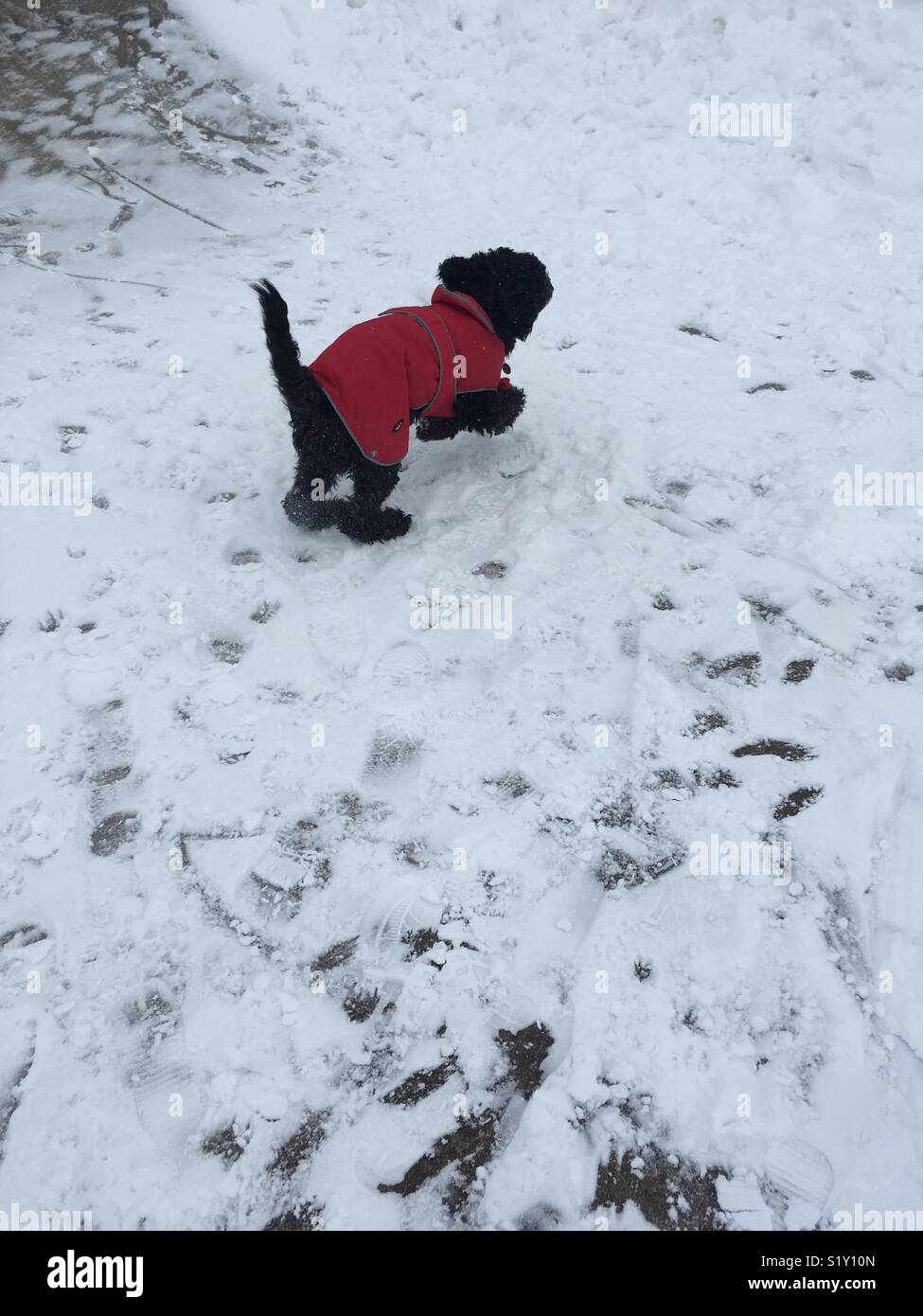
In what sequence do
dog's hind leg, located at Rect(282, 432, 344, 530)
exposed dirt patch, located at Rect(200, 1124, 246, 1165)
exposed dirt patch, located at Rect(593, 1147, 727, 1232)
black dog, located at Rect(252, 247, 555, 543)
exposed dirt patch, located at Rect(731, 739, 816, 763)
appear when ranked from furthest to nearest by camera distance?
dog's hind leg, located at Rect(282, 432, 344, 530) → black dog, located at Rect(252, 247, 555, 543) → exposed dirt patch, located at Rect(731, 739, 816, 763) → exposed dirt patch, located at Rect(200, 1124, 246, 1165) → exposed dirt patch, located at Rect(593, 1147, 727, 1232)

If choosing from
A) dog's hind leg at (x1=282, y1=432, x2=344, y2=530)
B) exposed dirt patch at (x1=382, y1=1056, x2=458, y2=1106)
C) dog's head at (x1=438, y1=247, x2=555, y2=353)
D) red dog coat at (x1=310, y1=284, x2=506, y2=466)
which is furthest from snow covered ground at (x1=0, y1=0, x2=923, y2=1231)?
dog's head at (x1=438, y1=247, x2=555, y2=353)

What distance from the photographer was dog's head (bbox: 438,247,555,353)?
3516 mm

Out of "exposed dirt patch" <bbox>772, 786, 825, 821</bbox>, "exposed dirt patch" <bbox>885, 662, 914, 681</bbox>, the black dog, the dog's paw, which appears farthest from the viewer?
the dog's paw

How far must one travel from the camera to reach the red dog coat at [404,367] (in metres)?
3.09

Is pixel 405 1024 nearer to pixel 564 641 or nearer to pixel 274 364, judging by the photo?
pixel 564 641

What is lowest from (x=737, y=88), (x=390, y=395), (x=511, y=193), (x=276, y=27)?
(x=390, y=395)

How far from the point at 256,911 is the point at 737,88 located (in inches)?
304

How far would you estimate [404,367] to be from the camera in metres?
3.24

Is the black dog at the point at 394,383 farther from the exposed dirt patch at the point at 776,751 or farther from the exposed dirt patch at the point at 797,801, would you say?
the exposed dirt patch at the point at 797,801

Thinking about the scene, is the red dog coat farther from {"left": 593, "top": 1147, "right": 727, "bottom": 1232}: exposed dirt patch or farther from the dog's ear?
{"left": 593, "top": 1147, "right": 727, "bottom": 1232}: exposed dirt patch

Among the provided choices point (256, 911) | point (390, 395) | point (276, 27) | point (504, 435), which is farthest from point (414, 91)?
point (256, 911)

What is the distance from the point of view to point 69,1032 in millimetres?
1973

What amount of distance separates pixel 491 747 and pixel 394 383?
1656 millimetres

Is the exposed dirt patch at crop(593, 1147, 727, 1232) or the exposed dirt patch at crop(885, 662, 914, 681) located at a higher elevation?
the exposed dirt patch at crop(885, 662, 914, 681)
